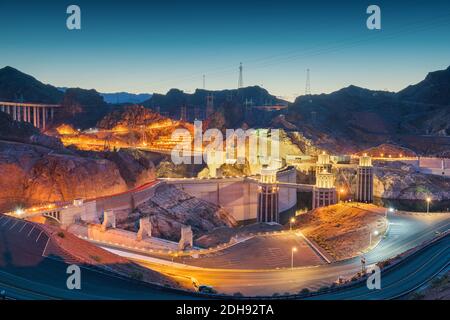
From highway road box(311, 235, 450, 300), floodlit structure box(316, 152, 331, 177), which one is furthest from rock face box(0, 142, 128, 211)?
floodlit structure box(316, 152, 331, 177)

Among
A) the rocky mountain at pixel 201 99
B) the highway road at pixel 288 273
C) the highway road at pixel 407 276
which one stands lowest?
the highway road at pixel 288 273

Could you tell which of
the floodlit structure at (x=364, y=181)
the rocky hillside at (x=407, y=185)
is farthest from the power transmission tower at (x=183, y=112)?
the floodlit structure at (x=364, y=181)

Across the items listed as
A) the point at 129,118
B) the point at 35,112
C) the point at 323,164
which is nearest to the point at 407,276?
the point at 323,164

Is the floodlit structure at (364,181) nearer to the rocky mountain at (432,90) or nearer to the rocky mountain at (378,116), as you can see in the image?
the rocky mountain at (378,116)

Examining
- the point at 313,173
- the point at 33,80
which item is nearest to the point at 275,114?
the point at 313,173

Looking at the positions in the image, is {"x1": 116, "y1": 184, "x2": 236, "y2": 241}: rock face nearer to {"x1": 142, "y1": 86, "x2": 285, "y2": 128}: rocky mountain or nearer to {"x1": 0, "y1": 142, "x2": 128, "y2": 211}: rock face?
{"x1": 0, "y1": 142, "x2": 128, "y2": 211}: rock face
